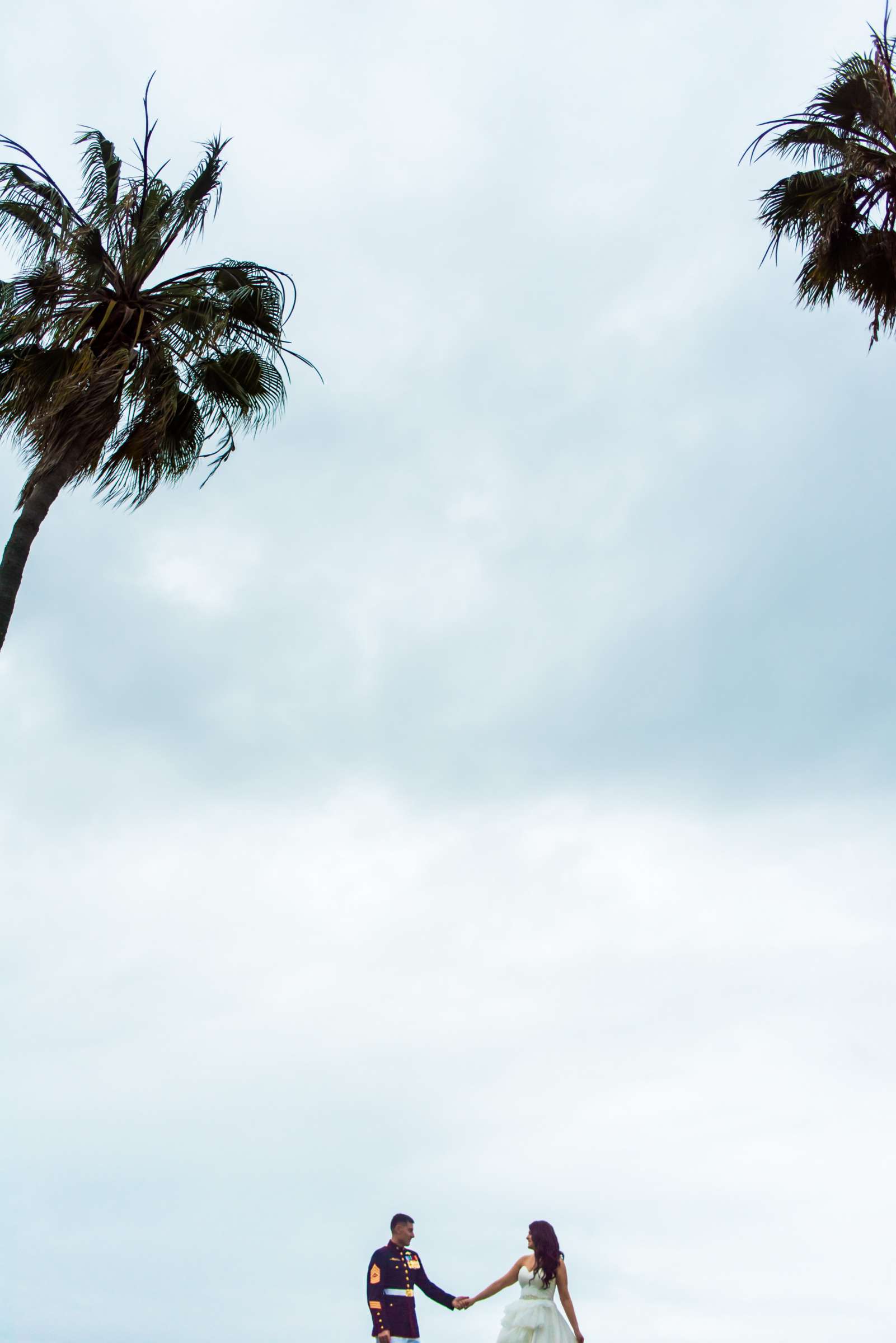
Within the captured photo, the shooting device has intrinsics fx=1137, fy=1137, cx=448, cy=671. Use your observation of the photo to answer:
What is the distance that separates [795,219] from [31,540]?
9.71 metres

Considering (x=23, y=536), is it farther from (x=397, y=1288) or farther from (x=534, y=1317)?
(x=534, y=1317)

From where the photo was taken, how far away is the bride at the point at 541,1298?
30.2 ft

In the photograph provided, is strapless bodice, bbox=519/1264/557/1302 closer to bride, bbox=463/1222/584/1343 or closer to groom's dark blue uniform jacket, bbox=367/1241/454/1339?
bride, bbox=463/1222/584/1343

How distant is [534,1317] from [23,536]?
9097mm

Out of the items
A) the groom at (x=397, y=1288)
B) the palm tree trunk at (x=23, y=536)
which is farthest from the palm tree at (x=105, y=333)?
the groom at (x=397, y=1288)

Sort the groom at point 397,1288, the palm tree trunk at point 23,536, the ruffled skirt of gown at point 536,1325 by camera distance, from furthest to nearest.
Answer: the palm tree trunk at point 23,536
the groom at point 397,1288
the ruffled skirt of gown at point 536,1325

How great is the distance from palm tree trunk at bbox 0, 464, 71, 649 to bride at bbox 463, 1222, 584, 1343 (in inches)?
301

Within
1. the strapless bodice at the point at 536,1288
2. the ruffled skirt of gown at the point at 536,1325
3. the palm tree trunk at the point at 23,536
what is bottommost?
the ruffled skirt of gown at the point at 536,1325

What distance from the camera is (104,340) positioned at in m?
13.4

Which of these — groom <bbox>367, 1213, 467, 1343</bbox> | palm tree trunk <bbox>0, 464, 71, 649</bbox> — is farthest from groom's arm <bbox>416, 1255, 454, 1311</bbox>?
palm tree trunk <bbox>0, 464, 71, 649</bbox>

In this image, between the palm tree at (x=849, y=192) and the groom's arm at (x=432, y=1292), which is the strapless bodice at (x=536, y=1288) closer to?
the groom's arm at (x=432, y=1292)

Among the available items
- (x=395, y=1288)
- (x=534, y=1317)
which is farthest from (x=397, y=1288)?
(x=534, y=1317)

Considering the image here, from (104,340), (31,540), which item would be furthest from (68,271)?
(31,540)

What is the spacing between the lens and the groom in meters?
9.81
